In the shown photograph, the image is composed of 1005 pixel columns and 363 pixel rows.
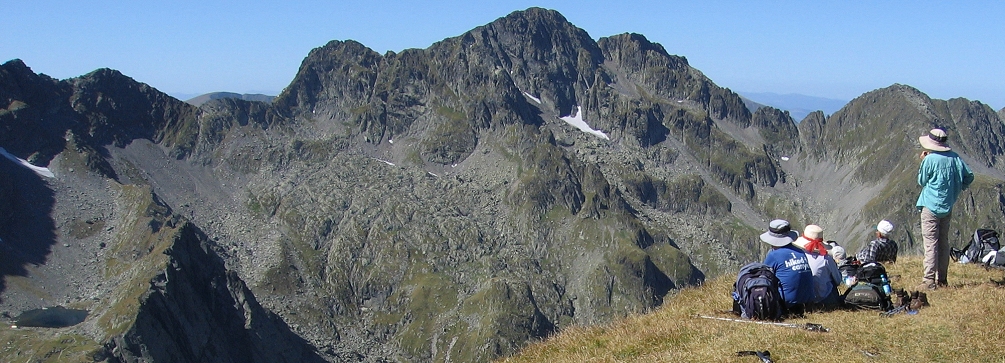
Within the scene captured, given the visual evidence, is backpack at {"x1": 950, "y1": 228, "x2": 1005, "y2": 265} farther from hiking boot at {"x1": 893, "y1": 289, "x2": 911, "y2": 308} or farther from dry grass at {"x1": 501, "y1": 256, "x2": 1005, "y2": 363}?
hiking boot at {"x1": 893, "y1": 289, "x2": 911, "y2": 308}

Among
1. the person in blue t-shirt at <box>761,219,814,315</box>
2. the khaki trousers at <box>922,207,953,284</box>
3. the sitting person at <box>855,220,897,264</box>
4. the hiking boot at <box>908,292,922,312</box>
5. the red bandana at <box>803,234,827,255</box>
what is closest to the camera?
the hiking boot at <box>908,292,922,312</box>

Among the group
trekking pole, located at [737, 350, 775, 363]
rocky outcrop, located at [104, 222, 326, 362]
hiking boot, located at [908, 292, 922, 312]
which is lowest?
rocky outcrop, located at [104, 222, 326, 362]

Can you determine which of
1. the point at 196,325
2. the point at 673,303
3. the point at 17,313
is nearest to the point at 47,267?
the point at 17,313

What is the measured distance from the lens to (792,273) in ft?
61.4

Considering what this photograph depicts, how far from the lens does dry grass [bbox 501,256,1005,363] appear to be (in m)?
14.6

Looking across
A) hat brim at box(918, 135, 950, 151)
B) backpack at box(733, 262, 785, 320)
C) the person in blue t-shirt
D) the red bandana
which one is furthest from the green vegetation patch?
hat brim at box(918, 135, 950, 151)

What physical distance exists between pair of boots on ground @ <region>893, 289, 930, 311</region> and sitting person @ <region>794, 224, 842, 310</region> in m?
1.47

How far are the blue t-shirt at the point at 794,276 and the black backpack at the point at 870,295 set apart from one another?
44.9 inches

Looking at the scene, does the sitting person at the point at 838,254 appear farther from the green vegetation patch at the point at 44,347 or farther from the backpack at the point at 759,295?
the green vegetation patch at the point at 44,347

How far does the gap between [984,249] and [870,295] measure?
1116 centimetres

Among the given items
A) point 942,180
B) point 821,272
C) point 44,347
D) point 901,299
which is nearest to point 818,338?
point 821,272

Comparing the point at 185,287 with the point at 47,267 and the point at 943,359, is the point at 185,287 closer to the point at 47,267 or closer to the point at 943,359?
the point at 47,267

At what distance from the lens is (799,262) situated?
18.8 m

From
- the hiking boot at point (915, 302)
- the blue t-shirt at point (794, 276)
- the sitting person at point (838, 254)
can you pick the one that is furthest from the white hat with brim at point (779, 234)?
the sitting person at point (838, 254)
